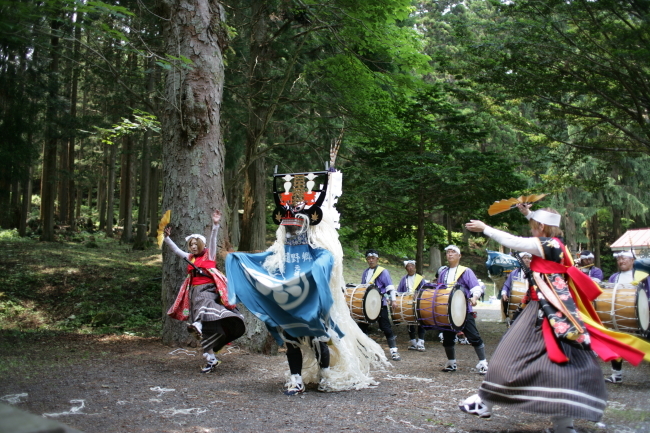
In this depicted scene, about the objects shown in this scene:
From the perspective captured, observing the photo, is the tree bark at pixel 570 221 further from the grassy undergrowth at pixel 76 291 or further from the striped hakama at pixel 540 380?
the striped hakama at pixel 540 380

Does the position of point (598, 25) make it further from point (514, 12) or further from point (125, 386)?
point (125, 386)

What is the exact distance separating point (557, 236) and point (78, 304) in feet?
35.7

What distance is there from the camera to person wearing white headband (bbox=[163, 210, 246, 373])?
279 inches

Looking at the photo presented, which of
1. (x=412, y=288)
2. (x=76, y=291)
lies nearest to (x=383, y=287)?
(x=412, y=288)

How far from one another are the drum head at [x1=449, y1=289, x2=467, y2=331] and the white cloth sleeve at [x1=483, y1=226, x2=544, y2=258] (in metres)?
3.46

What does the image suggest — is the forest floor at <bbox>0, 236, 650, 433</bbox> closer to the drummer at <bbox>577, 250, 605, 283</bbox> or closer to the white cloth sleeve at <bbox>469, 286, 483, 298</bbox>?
the white cloth sleeve at <bbox>469, 286, 483, 298</bbox>

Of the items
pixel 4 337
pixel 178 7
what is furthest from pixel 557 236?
pixel 4 337

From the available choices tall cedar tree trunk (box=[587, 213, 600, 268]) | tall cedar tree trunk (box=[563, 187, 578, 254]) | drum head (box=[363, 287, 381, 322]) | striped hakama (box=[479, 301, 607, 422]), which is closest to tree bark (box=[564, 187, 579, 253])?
tall cedar tree trunk (box=[563, 187, 578, 254])

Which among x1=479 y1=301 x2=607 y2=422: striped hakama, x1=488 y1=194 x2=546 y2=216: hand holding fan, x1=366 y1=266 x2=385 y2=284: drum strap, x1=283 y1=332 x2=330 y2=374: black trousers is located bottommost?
x1=283 y1=332 x2=330 y2=374: black trousers

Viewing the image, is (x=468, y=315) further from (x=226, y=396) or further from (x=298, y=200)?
(x=226, y=396)

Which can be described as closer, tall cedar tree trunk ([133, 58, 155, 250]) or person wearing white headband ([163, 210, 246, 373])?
person wearing white headband ([163, 210, 246, 373])

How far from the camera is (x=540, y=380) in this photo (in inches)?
164

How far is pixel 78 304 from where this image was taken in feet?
40.0

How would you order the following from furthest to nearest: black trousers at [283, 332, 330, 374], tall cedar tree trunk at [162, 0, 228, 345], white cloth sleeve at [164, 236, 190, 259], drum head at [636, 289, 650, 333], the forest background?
the forest background → tall cedar tree trunk at [162, 0, 228, 345] → white cloth sleeve at [164, 236, 190, 259] → drum head at [636, 289, 650, 333] → black trousers at [283, 332, 330, 374]
